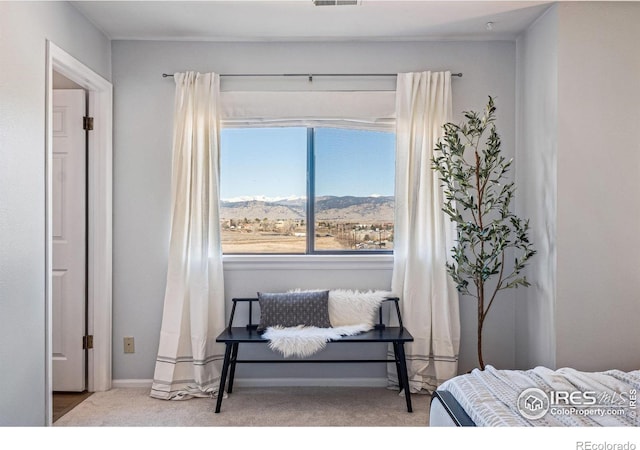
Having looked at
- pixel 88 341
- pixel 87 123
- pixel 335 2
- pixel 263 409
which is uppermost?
pixel 335 2

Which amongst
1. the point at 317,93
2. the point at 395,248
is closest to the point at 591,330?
the point at 395,248

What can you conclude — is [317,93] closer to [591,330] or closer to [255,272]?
[255,272]

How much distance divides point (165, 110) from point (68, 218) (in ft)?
3.36

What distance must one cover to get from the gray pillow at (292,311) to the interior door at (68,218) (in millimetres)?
1300

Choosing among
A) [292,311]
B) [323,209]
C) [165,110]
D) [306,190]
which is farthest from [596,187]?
[165,110]

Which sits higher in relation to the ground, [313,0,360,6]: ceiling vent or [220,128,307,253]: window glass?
[313,0,360,6]: ceiling vent

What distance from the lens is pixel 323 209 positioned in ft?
12.9

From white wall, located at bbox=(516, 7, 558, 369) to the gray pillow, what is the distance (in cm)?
139

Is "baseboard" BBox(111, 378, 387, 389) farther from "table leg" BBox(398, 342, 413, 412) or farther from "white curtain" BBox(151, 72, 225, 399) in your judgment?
"table leg" BBox(398, 342, 413, 412)

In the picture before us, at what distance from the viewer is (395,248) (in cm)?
372

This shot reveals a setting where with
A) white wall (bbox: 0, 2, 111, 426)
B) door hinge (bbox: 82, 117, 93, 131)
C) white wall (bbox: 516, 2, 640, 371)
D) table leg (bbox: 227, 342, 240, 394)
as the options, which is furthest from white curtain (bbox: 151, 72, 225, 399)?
white wall (bbox: 516, 2, 640, 371)

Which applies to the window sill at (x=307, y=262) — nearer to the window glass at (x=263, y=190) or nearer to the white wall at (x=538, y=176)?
the window glass at (x=263, y=190)

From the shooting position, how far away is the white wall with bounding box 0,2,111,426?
94.2 inches

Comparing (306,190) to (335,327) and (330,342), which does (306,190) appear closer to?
(335,327)
